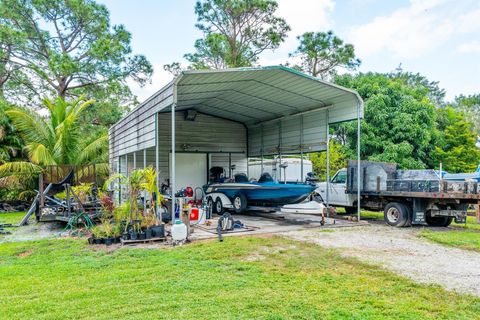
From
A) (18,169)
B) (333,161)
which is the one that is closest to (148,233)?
(18,169)

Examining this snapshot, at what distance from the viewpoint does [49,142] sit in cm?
1398

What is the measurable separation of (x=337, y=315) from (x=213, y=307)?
116cm

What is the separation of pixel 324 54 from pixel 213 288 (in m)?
20.5

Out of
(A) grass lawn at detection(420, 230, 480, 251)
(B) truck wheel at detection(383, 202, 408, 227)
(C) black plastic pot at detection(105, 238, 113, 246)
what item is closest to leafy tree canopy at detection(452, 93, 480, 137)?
(B) truck wheel at detection(383, 202, 408, 227)

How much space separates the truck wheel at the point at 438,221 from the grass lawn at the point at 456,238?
0.99 m

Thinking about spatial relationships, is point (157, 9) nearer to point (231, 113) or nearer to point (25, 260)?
point (231, 113)

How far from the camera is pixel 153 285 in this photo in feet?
13.9

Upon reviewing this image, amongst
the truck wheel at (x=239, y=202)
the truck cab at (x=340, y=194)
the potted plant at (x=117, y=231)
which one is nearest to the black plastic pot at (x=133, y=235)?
the potted plant at (x=117, y=231)

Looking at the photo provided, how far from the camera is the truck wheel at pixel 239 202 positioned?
34.5 feet

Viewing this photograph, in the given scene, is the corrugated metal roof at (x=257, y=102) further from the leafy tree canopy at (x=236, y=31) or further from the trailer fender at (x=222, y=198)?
the leafy tree canopy at (x=236, y=31)

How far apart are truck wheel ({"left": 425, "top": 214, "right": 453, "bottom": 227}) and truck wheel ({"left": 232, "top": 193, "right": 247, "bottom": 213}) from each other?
4.80 meters

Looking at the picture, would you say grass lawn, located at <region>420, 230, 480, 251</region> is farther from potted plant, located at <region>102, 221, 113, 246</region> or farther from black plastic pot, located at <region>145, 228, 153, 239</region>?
potted plant, located at <region>102, 221, 113, 246</region>

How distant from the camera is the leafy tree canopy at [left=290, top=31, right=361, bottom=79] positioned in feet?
72.4

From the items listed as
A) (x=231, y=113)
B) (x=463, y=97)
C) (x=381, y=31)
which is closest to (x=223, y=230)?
(x=231, y=113)
